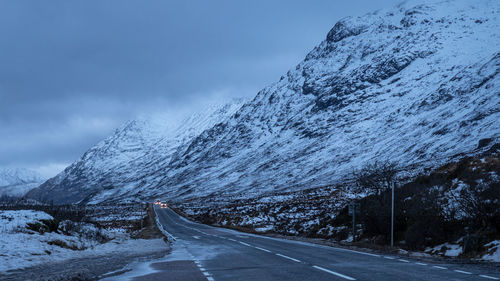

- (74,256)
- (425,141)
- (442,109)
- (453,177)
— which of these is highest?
(442,109)

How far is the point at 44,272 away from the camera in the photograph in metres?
14.8

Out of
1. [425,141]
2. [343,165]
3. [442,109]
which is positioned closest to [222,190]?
[343,165]

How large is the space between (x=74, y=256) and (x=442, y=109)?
190 meters

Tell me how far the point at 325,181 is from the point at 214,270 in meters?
139

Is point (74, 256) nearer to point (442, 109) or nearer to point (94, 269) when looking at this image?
point (94, 269)

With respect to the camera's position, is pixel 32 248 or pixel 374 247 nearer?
pixel 32 248

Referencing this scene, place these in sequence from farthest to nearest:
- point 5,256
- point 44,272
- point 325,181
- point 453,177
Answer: point 325,181 → point 453,177 → point 5,256 → point 44,272

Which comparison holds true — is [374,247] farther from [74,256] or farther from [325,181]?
[325,181]

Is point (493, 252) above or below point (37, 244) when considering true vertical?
above

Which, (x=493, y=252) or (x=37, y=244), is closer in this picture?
(x=493, y=252)

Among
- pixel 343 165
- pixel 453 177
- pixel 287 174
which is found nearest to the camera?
pixel 453 177

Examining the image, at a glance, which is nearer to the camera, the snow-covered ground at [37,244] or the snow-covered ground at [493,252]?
the snow-covered ground at [37,244]

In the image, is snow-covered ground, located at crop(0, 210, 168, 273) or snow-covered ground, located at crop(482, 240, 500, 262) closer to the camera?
snow-covered ground, located at crop(0, 210, 168, 273)

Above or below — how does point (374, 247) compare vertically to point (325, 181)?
below
